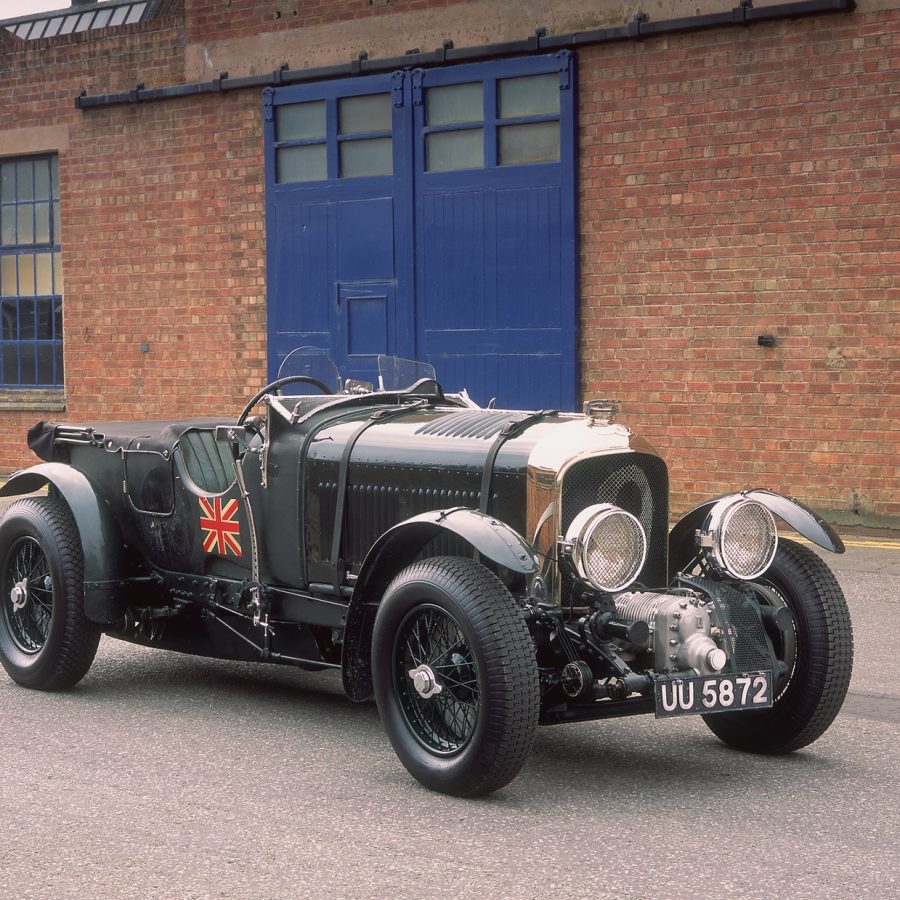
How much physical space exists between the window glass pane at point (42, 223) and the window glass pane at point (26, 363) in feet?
3.95

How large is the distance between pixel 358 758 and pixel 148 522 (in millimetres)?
1817

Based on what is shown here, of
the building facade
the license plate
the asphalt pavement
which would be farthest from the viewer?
the building facade

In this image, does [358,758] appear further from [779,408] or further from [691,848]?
[779,408]

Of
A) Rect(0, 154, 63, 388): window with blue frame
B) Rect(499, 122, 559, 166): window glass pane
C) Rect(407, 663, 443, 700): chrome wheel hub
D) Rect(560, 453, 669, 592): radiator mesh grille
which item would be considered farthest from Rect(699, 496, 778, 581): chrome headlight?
Rect(0, 154, 63, 388): window with blue frame

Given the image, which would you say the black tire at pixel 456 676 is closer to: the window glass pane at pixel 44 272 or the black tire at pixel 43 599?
the black tire at pixel 43 599

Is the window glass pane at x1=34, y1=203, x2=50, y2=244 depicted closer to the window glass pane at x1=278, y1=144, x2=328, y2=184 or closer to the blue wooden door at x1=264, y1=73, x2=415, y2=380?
the blue wooden door at x1=264, y1=73, x2=415, y2=380

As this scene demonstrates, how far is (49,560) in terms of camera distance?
662cm

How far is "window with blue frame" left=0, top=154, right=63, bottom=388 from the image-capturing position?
17141 mm

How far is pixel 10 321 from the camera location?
17.6m

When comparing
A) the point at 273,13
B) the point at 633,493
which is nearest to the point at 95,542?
the point at 633,493

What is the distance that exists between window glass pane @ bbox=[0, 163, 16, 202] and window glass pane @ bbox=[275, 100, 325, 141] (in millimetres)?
4123

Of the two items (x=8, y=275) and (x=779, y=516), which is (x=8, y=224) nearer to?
(x=8, y=275)

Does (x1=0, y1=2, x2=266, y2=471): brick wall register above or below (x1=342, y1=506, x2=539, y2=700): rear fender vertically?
above

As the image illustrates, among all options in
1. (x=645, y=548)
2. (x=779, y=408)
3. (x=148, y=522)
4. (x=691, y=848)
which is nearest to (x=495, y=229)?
(x=779, y=408)
